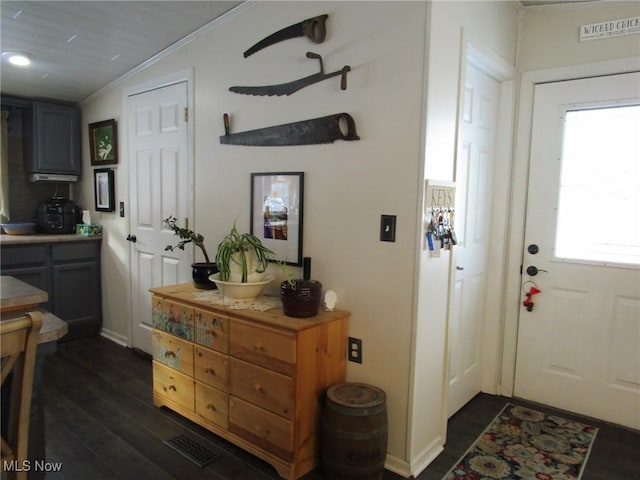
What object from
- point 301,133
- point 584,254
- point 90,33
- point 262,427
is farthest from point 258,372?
point 90,33

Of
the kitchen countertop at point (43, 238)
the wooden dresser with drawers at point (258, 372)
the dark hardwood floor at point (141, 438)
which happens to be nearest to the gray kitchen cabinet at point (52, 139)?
the kitchen countertop at point (43, 238)

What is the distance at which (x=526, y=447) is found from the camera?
7.30 ft

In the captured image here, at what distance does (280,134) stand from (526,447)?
2.19 metres

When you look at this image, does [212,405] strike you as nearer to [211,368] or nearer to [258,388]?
[211,368]

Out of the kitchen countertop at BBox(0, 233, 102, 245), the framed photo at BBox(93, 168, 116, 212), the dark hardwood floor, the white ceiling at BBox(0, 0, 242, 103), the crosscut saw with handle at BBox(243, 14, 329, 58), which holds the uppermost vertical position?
the white ceiling at BBox(0, 0, 242, 103)

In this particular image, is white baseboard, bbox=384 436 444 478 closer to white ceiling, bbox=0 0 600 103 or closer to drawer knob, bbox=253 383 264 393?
drawer knob, bbox=253 383 264 393

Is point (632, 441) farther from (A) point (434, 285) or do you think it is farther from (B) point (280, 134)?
(B) point (280, 134)

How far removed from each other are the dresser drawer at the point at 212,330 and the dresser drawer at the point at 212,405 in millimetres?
251

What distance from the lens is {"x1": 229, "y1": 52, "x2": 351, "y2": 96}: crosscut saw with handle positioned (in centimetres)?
206

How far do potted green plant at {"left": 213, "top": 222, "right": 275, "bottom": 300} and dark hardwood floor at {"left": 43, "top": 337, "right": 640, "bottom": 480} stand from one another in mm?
835

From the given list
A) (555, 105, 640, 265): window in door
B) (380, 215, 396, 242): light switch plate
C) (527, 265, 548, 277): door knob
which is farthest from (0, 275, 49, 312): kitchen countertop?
(555, 105, 640, 265): window in door

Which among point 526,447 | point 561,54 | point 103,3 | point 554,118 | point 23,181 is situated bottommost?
point 526,447

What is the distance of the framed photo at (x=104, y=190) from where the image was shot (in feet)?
12.4

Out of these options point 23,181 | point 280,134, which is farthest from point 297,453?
point 23,181
